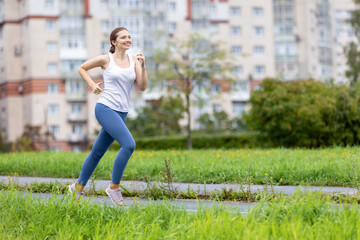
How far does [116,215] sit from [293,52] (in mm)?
65349

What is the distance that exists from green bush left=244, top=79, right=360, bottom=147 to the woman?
1592 centimetres

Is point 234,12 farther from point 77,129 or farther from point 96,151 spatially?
point 96,151

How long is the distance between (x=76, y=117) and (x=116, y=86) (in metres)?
55.9

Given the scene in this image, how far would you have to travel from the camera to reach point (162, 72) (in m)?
35.7

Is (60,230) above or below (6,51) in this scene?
below

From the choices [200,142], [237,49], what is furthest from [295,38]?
[200,142]

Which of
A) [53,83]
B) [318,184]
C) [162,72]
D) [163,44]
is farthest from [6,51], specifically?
[318,184]

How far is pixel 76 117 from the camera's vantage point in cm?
6131

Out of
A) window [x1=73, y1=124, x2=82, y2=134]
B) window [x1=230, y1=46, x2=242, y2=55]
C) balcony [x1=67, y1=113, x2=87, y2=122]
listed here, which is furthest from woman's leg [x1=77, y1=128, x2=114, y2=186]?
window [x1=230, y1=46, x2=242, y2=55]

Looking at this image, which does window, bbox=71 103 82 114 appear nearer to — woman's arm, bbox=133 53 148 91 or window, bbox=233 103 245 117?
window, bbox=233 103 245 117

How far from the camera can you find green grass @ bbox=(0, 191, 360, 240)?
450cm

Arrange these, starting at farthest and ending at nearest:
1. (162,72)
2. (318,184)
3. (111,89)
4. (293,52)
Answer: (293,52)
(162,72)
(318,184)
(111,89)

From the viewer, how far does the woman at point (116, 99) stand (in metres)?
6.46

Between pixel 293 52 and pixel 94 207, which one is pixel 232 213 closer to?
pixel 94 207
